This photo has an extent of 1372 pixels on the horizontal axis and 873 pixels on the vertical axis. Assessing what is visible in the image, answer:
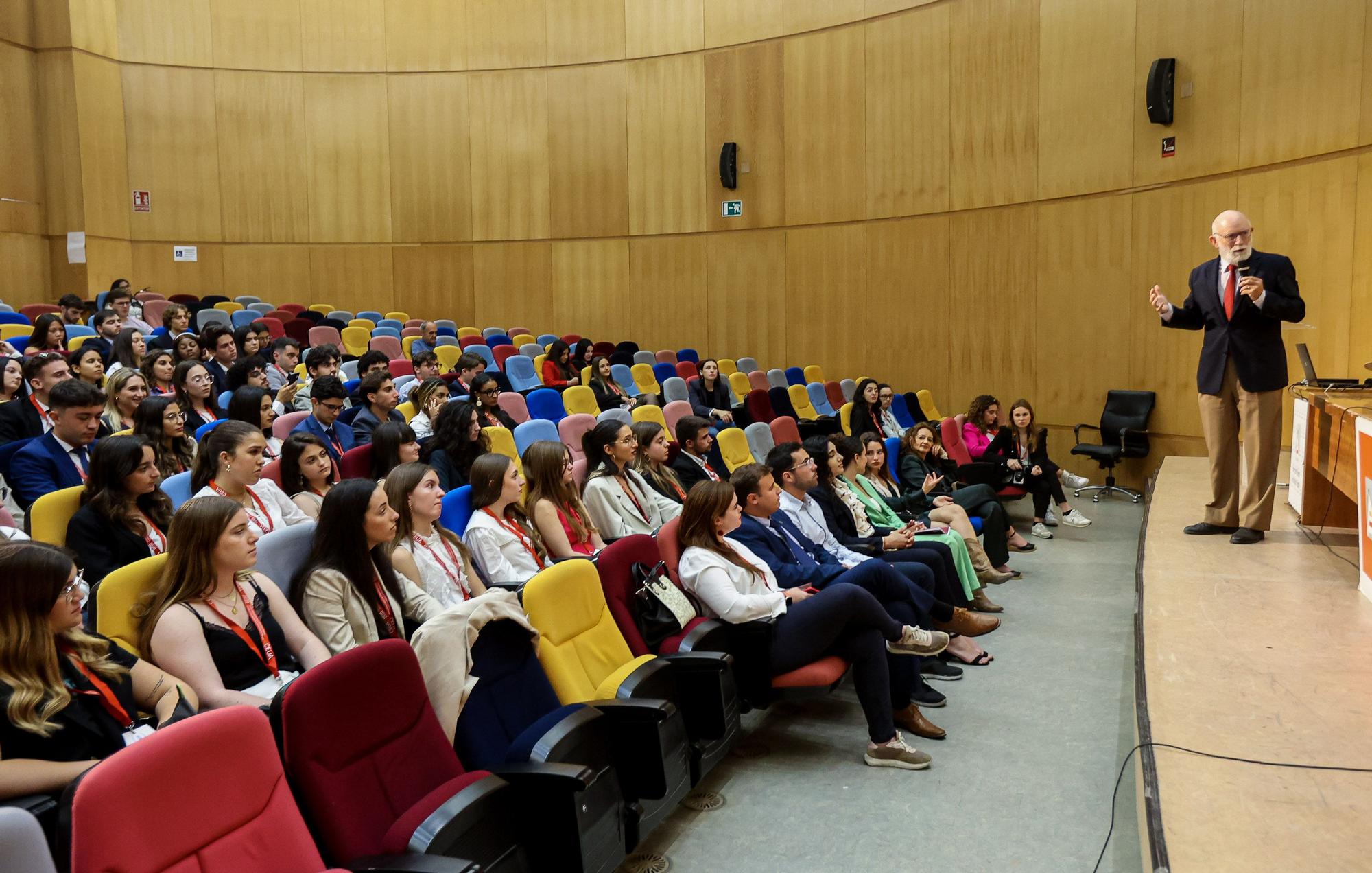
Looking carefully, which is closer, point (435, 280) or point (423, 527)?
point (423, 527)

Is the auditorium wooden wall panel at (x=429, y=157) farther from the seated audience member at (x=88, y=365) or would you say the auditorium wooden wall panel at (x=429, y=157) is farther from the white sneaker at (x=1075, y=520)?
the white sneaker at (x=1075, y=520)

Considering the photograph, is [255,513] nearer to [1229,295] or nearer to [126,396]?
[126,396]

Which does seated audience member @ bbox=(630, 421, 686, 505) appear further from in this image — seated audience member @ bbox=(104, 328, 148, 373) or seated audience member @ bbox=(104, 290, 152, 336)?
seated audience member @ bbox=(104, 290, 152, 336)

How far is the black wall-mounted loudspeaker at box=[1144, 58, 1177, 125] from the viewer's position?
762cm

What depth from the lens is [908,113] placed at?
31.4 ft

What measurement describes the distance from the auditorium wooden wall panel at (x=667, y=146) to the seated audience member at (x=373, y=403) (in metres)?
6.69

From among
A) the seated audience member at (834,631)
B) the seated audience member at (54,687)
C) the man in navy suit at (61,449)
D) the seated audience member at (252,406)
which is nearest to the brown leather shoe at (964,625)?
the seated audience member at (834,631)

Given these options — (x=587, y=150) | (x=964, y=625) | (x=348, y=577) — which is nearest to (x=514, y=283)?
(x=587, y=150)

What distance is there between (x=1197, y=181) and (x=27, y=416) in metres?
7.93

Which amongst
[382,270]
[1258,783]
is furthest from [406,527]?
[382,270]

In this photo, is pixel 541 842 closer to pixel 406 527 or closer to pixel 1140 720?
pixel 406 527

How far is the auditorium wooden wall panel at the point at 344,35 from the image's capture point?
12.0m

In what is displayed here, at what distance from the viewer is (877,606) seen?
3262mm

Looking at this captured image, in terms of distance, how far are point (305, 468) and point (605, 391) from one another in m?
4.28
